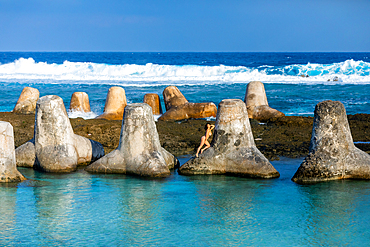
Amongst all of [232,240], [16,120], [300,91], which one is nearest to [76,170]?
[232,240]

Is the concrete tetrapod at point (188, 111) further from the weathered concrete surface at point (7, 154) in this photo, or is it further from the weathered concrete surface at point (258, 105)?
the weathered concrete surface at point (7, 154)

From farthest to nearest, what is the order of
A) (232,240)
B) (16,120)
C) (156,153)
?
(16,120) → (156,153) → (232,240)

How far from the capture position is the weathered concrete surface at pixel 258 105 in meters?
14.9

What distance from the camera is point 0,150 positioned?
7344mm

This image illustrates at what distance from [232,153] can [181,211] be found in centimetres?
206

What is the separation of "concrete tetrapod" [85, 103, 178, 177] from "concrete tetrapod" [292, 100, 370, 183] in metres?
2.62

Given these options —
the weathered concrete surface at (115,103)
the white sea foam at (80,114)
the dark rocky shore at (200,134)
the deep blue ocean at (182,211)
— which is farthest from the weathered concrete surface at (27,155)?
the white sea foam at (80,114)

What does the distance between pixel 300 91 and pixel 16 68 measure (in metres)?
38.0

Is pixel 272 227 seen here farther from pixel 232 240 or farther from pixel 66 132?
pixel 66 132

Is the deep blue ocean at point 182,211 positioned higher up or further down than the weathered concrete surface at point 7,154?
further down

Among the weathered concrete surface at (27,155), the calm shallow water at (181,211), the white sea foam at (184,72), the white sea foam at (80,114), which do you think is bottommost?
the calm shallow water at (181,211)

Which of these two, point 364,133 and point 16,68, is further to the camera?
point 16,68

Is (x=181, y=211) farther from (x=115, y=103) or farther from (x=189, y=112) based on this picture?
(x=115, y=103)

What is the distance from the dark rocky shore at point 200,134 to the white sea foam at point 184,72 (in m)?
22.9
